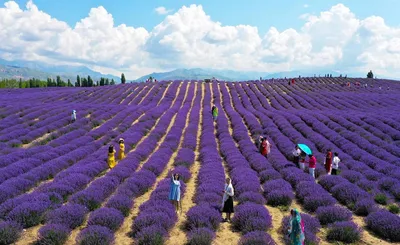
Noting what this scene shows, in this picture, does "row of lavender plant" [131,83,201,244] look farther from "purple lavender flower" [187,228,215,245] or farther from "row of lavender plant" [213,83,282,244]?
"row of lavender plant" [213,83,282,244]

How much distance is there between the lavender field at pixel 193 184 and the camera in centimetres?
748

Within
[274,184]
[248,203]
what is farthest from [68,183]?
[274,184]

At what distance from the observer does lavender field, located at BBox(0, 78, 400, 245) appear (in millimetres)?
7480

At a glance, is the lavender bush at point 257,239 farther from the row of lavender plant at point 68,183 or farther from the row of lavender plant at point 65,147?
the row of lavender plant at point 65,147

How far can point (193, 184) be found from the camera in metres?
12.0

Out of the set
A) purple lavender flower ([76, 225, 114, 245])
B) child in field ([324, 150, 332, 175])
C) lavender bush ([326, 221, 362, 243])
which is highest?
child in field ([324, 150, 332, 175])

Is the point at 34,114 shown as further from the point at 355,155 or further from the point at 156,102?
the point at 355,155

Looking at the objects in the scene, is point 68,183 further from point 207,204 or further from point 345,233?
point 345,233

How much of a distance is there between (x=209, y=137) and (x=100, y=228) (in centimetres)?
1326

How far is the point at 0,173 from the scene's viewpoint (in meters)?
11.2

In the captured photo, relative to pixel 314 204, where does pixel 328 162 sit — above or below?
above

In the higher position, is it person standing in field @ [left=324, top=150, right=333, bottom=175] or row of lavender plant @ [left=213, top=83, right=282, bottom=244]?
person standing in field @ [left=324, top=150, right=333, bottom=175]

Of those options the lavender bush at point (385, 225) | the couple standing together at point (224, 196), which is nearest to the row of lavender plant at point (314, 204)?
the lavender bush at point (385, 225)

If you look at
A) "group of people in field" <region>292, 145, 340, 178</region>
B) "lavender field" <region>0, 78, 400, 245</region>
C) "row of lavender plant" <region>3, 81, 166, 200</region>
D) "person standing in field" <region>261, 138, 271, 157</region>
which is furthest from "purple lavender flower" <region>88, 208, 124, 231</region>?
"person standing in field" <region>261, 138, 271, 157</region>
